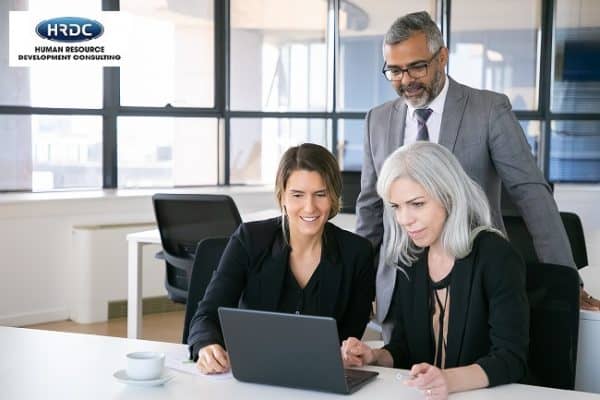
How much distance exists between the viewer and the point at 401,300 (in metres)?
2.27

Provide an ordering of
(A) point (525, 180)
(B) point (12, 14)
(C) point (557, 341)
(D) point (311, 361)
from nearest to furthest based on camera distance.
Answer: (D) point (311, 361)
(C) point (557, 341)
(A) point (525, 180)
(B) point (12, 14)

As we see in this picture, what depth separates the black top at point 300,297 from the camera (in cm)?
240

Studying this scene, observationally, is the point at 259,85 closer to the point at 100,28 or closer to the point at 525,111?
the point at 100,28

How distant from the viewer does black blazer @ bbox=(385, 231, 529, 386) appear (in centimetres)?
203

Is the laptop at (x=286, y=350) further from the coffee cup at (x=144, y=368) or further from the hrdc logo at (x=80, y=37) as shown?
the hrdc logo at (x=80, y=37)

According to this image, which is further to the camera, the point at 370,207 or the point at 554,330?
the point at 370,207

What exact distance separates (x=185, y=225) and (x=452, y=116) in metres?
2.05

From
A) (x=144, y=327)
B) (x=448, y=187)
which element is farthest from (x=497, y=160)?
(x=144, y=327)

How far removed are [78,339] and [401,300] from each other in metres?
0.85

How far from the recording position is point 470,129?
8.65 feet

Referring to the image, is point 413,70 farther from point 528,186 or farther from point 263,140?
point 263,140

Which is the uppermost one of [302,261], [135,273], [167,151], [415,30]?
[415,30]

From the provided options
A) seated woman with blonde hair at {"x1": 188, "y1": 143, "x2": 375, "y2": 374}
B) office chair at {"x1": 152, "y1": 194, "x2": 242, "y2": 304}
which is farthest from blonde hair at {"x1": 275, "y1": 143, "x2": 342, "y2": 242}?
office chair at {"x1": 152, "y1": 194, "x2": 242, "y2": 304}

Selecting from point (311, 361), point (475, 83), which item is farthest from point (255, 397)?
point (475, 83)
